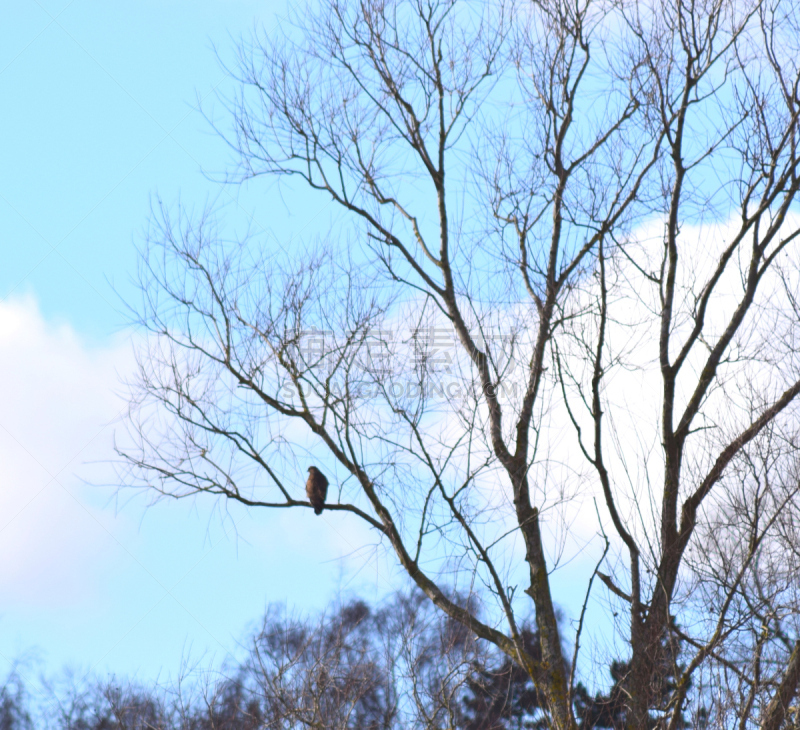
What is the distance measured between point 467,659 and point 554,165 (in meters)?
4.34

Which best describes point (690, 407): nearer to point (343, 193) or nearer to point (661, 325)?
point (661, 325)

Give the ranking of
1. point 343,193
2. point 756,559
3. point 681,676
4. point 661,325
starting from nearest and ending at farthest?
1. point 681,676
2. point 756,559
3. point 661,325
4. point 343,193

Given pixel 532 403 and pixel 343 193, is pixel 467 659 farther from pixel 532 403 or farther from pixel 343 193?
pixel 343 193

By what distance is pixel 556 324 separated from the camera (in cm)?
764

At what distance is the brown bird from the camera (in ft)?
24.0

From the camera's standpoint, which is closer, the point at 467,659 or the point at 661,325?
the point at 467,659

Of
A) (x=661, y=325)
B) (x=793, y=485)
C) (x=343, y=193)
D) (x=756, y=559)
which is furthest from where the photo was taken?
(x=343, y=193)

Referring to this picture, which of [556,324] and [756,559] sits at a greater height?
[556,324]

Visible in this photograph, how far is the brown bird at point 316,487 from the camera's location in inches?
288

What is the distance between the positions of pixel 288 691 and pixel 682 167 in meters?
5.59

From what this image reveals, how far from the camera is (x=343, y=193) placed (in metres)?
8.39

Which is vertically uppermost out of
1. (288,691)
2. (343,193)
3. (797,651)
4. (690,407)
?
(343,193)

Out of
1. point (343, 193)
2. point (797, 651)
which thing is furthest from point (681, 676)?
point (343, 193)

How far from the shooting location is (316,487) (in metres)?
7.35
